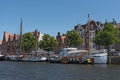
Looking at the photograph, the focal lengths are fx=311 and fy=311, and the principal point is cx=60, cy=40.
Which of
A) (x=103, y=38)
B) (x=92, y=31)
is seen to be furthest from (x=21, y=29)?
(x=103, y=38)

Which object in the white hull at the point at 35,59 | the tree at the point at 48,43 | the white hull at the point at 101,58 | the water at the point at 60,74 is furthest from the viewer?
the tree at the point at 48,43

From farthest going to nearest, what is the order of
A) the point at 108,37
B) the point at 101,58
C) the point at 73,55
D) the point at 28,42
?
1. the point at 28,42
2. the point at 73,55
3. the point at 101,58
4. the point at 108,37

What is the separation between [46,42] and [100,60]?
30143 millimetres

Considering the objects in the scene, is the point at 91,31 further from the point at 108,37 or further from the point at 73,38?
the point at 108,37

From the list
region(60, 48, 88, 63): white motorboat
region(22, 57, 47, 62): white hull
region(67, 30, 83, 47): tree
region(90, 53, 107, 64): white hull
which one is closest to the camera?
region(90, 53, 107, 64): white hull

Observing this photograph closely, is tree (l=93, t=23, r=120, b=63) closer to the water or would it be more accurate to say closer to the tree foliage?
the tree foliage

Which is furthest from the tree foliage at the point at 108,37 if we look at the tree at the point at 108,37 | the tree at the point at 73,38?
the tree at the point at 73,38

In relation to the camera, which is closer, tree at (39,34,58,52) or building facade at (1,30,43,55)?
tree at (39,34,58,52)

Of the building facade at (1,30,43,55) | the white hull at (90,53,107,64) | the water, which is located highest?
the building facade at (1,30,43,55)

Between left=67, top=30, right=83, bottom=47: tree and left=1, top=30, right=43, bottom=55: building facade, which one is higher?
left=1, top=30, right=43, bottom=55: building facade

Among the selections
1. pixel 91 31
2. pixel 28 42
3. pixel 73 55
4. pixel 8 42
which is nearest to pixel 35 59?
pixel 28 42

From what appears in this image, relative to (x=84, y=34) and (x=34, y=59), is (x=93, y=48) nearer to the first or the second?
(x=84, y=34)

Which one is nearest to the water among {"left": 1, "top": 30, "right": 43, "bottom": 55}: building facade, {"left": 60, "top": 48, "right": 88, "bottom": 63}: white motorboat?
{"left": 60, "top": 48, "right": 88, "bottom": 63}: white motorboat

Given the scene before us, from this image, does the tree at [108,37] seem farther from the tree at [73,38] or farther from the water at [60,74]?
the water at [60,74]
